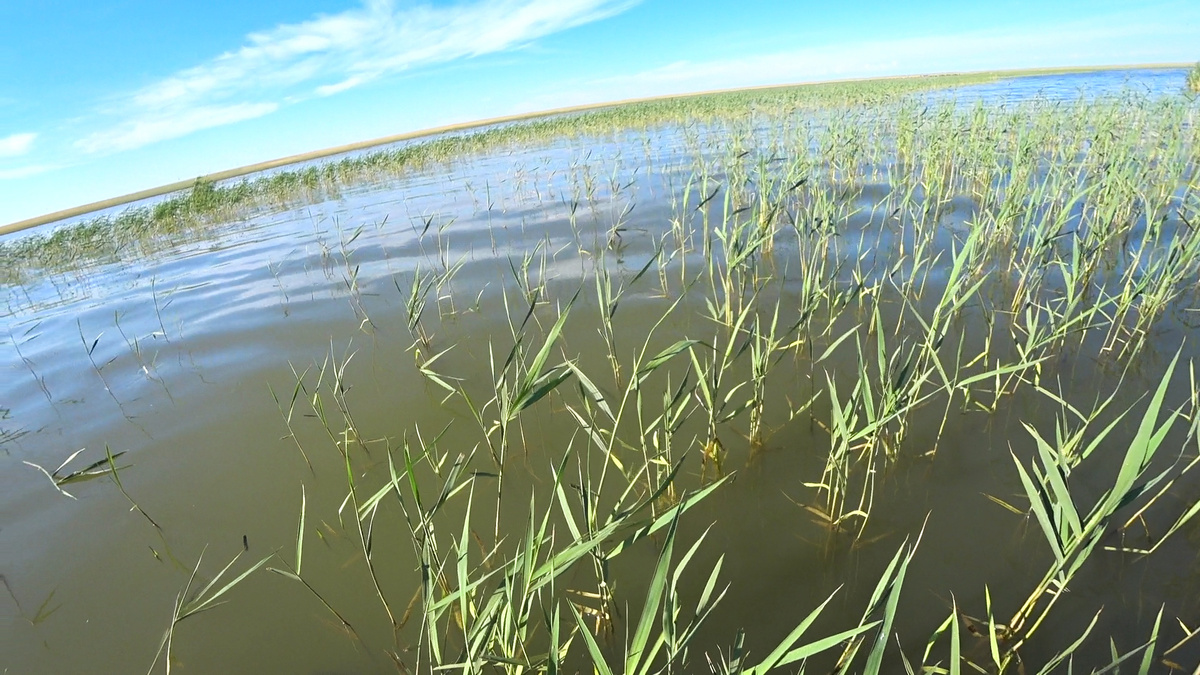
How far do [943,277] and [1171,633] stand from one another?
9.55 ft

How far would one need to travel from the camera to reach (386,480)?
103 inches

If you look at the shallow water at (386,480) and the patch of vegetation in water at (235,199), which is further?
the patch of vegetation in water at (235,199)

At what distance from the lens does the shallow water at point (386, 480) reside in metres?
1.75

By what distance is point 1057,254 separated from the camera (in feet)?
13.2

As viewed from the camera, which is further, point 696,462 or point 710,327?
point 710,327

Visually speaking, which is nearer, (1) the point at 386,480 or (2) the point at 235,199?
(1) the point at 386,480

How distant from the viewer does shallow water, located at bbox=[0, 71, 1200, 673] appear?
1.75m

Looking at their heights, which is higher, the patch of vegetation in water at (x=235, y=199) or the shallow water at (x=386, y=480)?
the patch of vegetation in water at (x=235, y=199)

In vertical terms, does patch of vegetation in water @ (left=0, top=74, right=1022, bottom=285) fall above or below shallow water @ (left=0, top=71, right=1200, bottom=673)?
Answer: above

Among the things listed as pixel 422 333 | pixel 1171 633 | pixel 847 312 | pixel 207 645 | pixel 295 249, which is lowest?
pixel 1171 633

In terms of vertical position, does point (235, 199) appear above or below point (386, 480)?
above

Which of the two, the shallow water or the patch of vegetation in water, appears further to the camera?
the patch of vegetation in water

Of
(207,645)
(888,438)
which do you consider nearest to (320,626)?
(207,645)

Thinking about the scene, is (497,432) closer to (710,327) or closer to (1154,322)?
(710,327)
